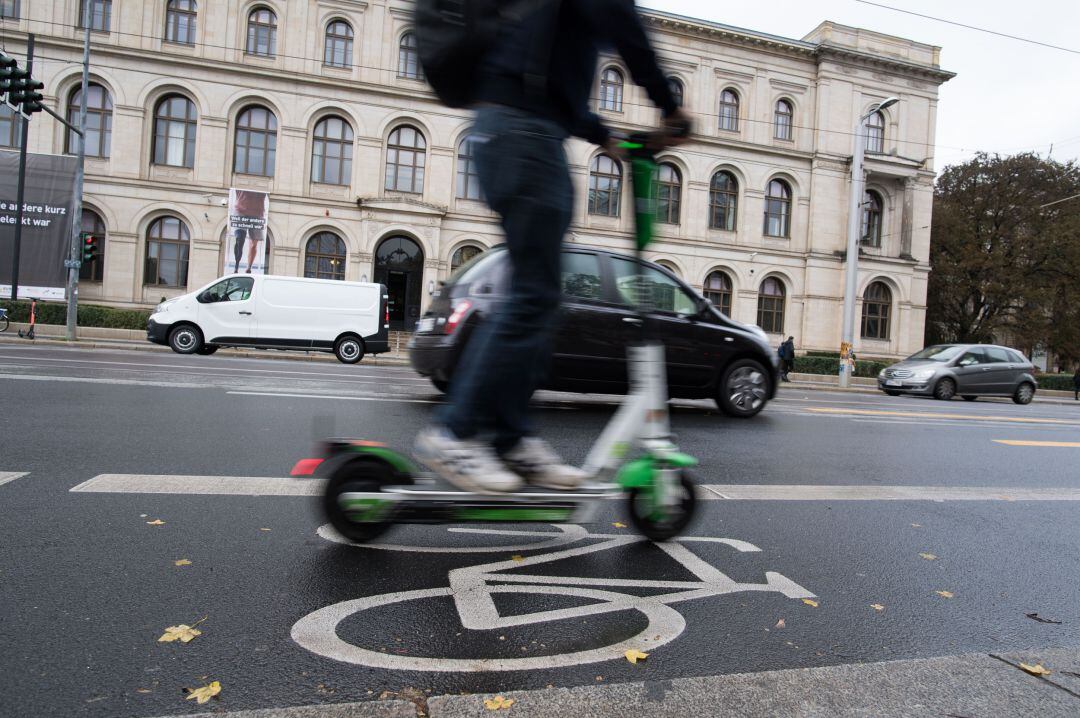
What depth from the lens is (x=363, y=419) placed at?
547 centimetres

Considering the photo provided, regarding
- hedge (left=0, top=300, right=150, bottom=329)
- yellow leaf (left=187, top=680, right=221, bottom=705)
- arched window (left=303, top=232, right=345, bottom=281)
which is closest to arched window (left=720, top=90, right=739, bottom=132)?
arched window (left=303, top=232, right=345, bottom=281)

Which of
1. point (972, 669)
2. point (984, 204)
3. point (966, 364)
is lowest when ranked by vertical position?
point (972, 669)

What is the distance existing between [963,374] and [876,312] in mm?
19531

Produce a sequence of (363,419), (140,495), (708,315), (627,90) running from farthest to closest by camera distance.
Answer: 1. (627,90)
2. (708,315)
3. (363,419)
4. (140,495)

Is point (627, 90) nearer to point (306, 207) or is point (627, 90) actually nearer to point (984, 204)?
point (306, 207)

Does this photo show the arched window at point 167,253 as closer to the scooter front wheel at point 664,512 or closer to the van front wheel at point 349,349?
the van front wheel at point 349,349

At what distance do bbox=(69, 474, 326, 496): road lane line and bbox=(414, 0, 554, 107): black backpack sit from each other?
1.88 metres

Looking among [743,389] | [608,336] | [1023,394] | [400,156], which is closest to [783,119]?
[400,156]

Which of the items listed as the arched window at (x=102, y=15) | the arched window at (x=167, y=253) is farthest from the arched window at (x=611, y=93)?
the arched window at (x=102, y=15)

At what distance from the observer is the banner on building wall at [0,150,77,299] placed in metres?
24.2

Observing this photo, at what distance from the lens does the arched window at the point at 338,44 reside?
29641 mm

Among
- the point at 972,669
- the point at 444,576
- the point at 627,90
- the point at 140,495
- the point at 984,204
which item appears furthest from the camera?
the point at 984,204

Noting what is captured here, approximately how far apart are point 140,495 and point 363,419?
2.51 meters

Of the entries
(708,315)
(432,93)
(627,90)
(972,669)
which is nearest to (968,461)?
(708,315)
